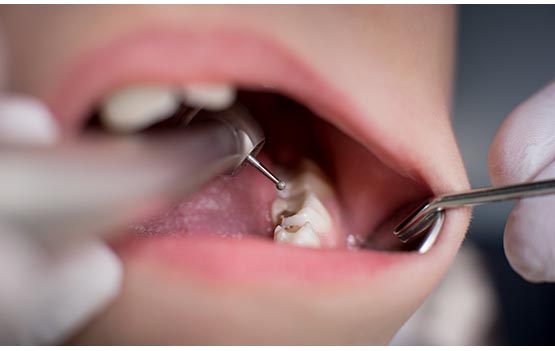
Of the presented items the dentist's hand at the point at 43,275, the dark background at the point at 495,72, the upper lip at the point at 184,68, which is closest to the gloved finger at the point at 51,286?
the dentist's hand at the point at 43,275

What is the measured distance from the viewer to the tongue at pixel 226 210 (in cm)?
68

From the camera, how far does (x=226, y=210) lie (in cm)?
72

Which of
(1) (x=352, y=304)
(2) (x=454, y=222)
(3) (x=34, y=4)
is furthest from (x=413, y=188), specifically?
(3) (x=34, y=4)

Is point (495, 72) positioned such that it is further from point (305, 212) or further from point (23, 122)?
point (23, 122)

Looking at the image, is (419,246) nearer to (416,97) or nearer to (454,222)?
(454,222)

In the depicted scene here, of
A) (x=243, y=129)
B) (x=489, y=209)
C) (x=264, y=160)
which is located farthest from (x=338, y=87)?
(x=489, y=209)

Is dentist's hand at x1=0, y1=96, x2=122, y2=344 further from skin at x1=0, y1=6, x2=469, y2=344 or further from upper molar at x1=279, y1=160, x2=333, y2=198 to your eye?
upper molar at x1=279, y1=160, x2=333, y2=198

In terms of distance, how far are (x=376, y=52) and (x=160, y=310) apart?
0.29m

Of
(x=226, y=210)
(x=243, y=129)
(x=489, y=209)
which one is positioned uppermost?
(x=243, y=129)

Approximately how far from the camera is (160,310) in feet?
1.63

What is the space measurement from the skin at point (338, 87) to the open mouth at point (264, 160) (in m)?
0.01

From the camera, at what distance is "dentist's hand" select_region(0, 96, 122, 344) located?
0.43 metres

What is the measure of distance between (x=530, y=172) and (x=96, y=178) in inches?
20.0

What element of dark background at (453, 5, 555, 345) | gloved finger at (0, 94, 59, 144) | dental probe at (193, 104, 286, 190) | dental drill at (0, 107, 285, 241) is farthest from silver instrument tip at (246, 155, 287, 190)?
dark background at (453, 5, 555, 345)
